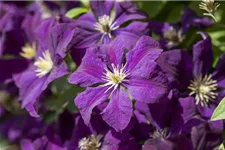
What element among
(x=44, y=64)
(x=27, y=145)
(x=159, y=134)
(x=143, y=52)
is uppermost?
(x=143, y=52)

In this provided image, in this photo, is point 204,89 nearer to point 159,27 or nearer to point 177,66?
point 177,66

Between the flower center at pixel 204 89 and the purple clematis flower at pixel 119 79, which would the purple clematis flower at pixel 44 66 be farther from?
the flower center at pixel 204 89

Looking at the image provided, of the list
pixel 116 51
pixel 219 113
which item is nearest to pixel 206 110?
pixel 219 113

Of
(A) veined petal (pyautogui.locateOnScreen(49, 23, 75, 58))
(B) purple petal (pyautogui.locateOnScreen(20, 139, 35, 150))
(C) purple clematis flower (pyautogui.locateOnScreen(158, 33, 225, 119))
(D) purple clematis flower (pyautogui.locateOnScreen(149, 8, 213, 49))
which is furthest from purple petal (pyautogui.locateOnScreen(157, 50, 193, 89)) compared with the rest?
(B) purple petal (pyautogui.locateOnScreen(20, 139, 35, 150))

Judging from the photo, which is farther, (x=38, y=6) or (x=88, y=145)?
(x=38, y=6)

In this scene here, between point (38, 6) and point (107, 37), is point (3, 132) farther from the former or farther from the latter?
point (107, 37)

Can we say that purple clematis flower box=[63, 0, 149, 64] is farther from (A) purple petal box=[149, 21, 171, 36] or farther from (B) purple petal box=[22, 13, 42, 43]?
(B) purple petal box=[22, 13, 42, 43]

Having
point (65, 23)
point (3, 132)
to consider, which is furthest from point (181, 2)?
point (3, 132)

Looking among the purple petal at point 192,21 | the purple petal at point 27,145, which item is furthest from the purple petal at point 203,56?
the purple petal at point 27,145
